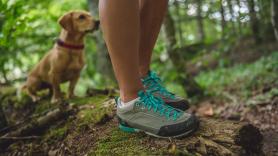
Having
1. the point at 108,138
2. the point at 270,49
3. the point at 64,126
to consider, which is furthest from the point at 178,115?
the point at 270,49

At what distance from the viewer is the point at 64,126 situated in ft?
11.0

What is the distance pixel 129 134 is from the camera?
101 inches

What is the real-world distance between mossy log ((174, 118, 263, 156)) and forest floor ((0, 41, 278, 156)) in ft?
0.37

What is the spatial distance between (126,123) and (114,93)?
1.67 metres

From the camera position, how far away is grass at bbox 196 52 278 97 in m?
5.79

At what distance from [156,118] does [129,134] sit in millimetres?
286

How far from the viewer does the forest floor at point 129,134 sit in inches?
95.8

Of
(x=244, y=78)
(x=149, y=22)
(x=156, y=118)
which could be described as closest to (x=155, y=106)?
(x=156, y=118)

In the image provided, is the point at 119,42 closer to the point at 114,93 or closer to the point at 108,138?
the point at 108,138

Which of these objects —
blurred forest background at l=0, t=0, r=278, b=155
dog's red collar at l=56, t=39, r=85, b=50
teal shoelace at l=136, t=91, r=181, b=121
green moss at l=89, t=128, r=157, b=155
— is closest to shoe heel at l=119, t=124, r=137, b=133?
green moss at l=89, t=128, r=157, b=155

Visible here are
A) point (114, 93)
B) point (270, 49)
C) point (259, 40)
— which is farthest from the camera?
point (259, 40)

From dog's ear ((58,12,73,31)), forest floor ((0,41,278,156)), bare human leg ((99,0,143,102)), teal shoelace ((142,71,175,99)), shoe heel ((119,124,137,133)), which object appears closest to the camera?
bare human leg ((99,0,143,102))

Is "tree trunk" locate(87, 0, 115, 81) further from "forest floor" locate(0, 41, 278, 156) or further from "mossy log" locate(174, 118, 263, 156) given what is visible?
"mossy log" locate(174, 118, 263, 156)

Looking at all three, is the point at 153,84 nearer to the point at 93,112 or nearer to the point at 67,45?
the point at 93,112
